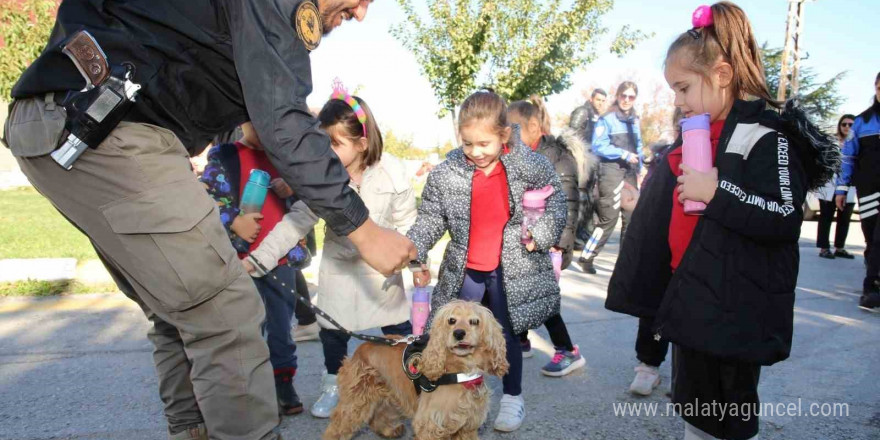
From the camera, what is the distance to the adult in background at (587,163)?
20.4ft

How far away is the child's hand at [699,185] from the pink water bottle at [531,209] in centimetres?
117

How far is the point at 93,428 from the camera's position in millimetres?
3182

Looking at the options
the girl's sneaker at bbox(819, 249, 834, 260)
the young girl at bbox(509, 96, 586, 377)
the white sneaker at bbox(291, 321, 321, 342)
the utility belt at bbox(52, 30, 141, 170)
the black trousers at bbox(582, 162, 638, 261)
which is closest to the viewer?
the utility belt at bbox(52, 30, 141, 170)

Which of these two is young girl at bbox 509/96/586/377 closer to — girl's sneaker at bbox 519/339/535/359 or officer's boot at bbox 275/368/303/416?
girl's sneaker at bbox 519/339/535/359

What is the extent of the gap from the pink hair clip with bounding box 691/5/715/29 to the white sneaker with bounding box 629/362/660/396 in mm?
2203

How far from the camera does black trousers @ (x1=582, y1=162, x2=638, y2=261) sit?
7570mm

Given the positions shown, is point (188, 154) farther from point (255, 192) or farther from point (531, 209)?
point (531, 209)

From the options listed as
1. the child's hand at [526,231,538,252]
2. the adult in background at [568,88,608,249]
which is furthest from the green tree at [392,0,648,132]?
the child's hand at [526,231,538,252]

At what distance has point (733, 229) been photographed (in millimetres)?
2125

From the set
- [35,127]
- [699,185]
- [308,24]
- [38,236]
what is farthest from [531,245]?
[38,236]

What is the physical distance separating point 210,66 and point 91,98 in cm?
36

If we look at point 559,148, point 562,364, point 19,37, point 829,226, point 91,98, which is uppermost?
point 19,37

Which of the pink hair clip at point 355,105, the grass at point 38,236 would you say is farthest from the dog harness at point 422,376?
the grass at point 38,236

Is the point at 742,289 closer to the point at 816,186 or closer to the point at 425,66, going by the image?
the point at 816,186
